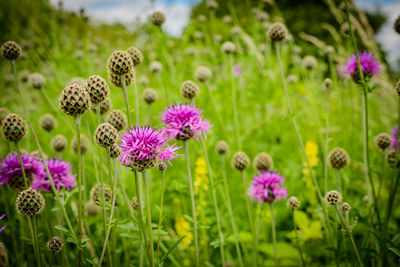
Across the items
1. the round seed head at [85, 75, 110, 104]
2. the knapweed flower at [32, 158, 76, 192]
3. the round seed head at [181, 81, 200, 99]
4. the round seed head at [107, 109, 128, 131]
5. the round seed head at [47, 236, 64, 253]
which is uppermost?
the round seed head at [181, 81, 200, 99]

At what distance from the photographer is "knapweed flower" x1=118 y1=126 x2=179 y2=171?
1.26 metres

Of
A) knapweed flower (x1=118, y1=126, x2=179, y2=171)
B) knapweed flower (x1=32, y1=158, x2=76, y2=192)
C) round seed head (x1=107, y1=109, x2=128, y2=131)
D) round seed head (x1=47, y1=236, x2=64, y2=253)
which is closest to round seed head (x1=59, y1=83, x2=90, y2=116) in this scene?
knapweed flower (x1=118, y1=126, x2=179, y2=171)

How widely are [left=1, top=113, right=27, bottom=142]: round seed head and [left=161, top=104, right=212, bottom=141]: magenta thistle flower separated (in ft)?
2.74

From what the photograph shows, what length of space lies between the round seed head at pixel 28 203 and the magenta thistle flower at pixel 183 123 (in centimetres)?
77

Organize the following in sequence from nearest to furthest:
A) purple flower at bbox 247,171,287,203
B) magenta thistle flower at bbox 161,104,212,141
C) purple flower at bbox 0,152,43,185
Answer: magenta thistle flower at bbox 161,104,212,141, purple flower at bbox 0,152,43,185, purple flower at bbox 247,171,287,203

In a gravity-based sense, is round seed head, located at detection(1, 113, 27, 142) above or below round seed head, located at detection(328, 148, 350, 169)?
above

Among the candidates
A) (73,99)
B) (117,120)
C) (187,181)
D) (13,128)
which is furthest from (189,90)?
(13,128)

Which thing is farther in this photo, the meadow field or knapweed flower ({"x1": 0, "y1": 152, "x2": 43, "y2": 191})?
knapweed flower ({"x1": 0, "y1": 152, "x2": 43, "y2": 191})

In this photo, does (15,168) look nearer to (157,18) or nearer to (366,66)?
(157,18)

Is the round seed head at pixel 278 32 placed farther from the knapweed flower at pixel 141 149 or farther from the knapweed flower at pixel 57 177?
the knapweed flower at pixel 57 177

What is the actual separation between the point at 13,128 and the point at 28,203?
0.46 metres

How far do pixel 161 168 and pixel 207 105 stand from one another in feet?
6.45

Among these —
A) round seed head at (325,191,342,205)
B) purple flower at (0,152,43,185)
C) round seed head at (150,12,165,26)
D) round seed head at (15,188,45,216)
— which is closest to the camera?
round seed head at (15,188,45,216)

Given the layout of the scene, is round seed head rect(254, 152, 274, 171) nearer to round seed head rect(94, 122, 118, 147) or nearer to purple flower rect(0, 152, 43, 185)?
round seed head rect(94, 122, 118, 147)
